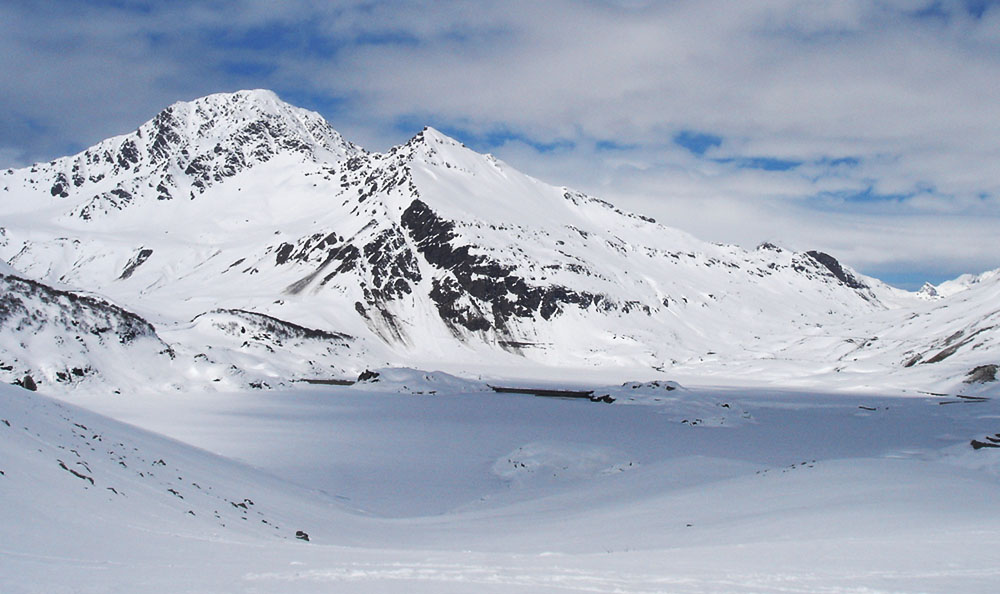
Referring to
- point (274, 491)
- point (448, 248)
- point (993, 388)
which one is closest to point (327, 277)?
point (448, 248)

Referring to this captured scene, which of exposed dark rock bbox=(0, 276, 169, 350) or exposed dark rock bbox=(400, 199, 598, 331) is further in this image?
exposed dark rock bbox=(400, 199, 598, 331)

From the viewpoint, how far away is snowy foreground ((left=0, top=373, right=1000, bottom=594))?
32.4ft

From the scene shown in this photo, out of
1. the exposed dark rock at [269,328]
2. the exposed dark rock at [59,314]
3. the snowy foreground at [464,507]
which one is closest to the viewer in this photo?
the snowy foreground at [464,507]

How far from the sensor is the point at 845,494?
707 inches

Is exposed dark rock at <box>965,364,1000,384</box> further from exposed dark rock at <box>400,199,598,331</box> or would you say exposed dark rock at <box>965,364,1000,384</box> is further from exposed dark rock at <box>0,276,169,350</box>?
exposed dark rock at <box>400,199,598,331</box>

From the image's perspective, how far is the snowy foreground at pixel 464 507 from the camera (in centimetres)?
989

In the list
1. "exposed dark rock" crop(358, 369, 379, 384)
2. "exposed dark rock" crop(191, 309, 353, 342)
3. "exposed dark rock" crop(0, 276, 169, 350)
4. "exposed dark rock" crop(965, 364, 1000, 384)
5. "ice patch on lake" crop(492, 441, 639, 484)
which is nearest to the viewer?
"ice patch on lake" crop(492, 441, 639, 484)

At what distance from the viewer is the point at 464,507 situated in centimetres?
2455

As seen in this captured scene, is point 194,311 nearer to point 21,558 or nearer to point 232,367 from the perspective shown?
point 232,367

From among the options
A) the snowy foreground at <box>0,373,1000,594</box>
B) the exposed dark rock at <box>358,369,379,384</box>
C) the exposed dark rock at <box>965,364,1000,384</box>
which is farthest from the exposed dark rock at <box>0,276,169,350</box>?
the exposed dark rock at <box>965,364,1000,384</box>

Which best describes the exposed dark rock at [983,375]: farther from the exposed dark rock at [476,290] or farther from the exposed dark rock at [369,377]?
the exposed dark rock at [476,290]

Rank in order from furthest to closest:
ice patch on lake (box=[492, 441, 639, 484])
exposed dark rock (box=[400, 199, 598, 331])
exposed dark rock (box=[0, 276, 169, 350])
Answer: exposed dark rock (box=[400, 199, 598, 331]) < exposed dark rock (box=[0, 276, 169, 350]) < ice patch on lake (box=[492, 441, 639, 484])

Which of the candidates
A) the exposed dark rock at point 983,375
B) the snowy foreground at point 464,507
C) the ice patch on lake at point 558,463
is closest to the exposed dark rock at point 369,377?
the snowy foreground at point 464,507

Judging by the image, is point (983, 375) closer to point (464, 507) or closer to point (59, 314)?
point (464, 507)
